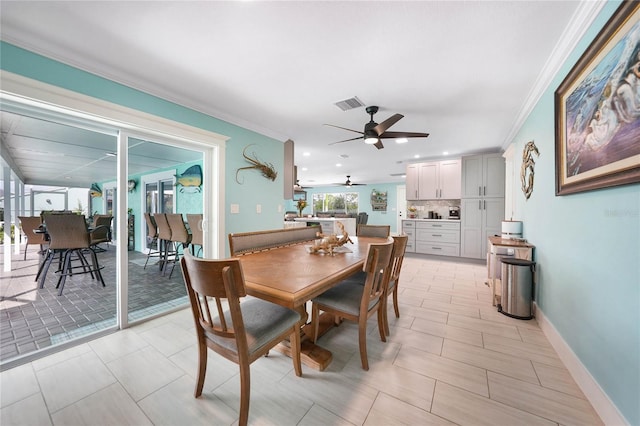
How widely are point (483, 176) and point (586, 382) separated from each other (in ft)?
14.1

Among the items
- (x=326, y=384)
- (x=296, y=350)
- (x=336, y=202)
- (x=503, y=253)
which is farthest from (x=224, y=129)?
(x=336, y=202)

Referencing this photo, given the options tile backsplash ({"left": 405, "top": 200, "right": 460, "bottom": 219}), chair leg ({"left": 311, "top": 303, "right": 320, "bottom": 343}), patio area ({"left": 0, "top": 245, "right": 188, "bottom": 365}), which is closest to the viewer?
chair leg ({"left": 311, "top": 303, "right": 320, "bottom": 343})

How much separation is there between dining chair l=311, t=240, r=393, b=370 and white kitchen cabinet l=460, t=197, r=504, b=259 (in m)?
3.98

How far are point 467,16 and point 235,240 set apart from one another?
2265mm

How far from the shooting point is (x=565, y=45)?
1653 millimetres

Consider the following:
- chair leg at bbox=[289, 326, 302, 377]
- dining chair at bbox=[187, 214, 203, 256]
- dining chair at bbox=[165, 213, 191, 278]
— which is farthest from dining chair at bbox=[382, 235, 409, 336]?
dining chair at bbox=[165, 213, 191, 278]

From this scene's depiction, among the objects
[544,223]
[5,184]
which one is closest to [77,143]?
[5,184]

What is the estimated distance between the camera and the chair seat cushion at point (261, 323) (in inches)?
48.6

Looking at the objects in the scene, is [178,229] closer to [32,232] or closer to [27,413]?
[32,232]

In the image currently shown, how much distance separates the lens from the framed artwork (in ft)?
3.43

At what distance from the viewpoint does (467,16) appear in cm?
144

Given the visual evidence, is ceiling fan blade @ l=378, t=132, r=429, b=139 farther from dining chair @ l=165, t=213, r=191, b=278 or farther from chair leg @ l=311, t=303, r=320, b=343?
dining chair @ l=165, t=213, r=191, b=278

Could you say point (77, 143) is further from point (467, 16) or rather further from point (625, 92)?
point (625, 92)

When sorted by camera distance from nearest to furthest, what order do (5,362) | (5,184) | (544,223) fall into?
(5,362) → (544,223) → (5,184)
